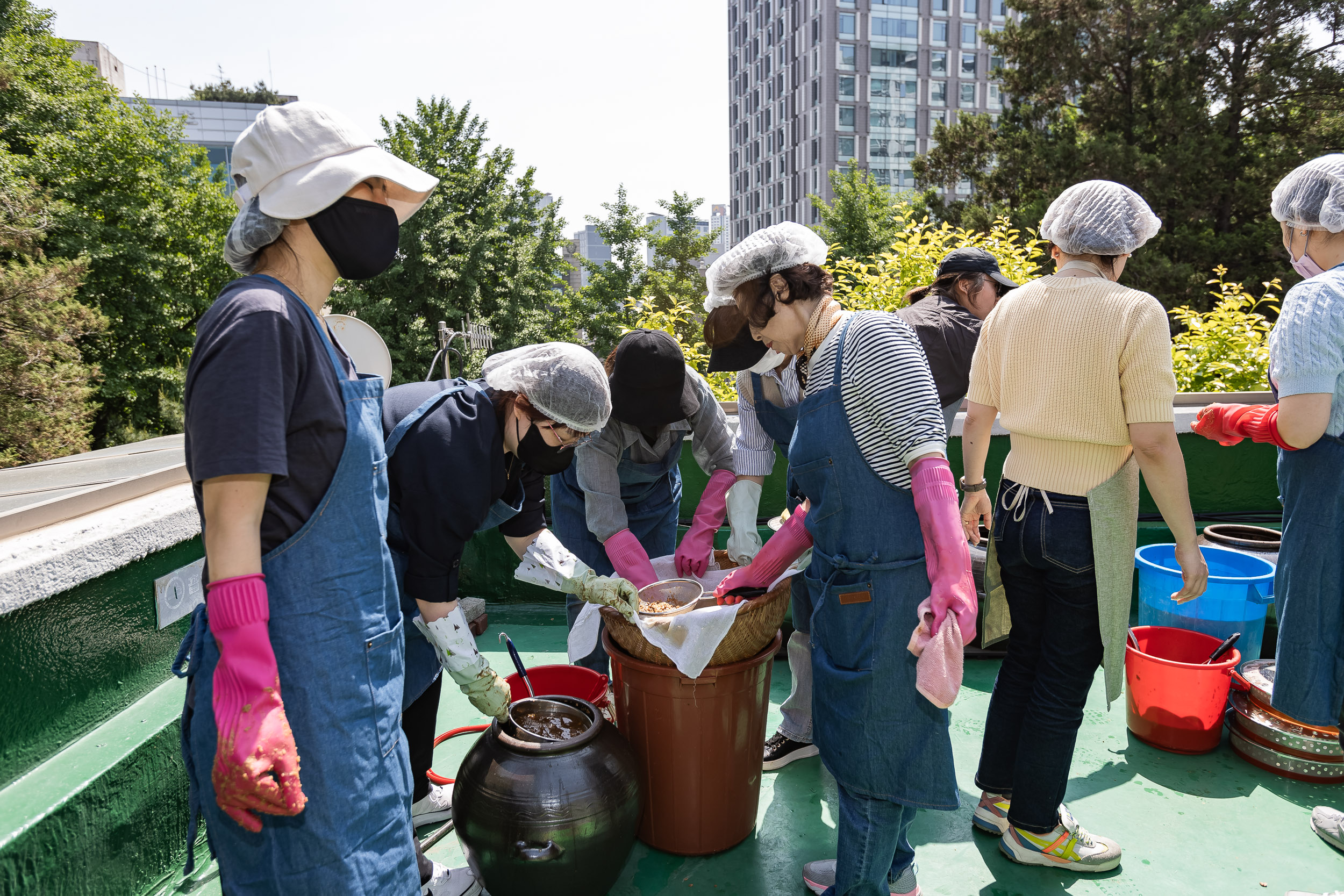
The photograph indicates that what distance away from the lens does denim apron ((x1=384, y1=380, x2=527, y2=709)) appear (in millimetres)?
1993

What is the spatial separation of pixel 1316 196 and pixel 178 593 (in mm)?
3812

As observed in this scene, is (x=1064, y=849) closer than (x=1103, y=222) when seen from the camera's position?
No

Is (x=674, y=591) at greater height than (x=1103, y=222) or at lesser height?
lesser

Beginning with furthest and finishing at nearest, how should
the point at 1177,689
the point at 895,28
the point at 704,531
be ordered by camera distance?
1. the point at 895,28
2. the point at 1177,689
3. the point at 704,531

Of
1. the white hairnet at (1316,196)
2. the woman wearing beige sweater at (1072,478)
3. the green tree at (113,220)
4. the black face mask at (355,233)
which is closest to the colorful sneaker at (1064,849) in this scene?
the woman wearing beige sweater at (1072,478)

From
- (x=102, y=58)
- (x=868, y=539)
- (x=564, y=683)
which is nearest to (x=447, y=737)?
(x=564, y=683)

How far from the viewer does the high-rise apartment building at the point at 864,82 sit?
6394 cm

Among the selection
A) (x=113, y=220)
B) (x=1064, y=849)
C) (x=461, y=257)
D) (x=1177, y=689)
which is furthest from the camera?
(x=461, y=257)

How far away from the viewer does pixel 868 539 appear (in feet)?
6.54

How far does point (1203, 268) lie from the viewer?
59.9 feet

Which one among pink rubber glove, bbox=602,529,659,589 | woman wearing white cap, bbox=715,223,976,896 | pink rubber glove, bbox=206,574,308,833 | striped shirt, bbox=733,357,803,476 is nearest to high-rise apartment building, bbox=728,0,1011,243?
striped shirt, bbox=733,357,803,476

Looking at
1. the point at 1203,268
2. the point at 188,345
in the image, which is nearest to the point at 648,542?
the point at 1203,268

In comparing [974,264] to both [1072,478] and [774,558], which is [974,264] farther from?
[774,558]

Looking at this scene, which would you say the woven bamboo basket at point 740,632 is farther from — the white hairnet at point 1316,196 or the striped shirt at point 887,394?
the white hairnet at point 1316,196
